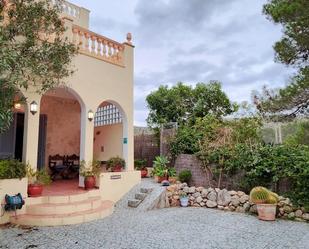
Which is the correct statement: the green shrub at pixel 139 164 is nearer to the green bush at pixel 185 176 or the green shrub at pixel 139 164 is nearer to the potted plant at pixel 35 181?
the green bush at pixel 185 176

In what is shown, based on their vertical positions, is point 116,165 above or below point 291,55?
below

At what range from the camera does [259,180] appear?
350 inches

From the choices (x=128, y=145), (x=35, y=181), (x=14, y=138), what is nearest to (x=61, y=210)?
(x=35, y=181)

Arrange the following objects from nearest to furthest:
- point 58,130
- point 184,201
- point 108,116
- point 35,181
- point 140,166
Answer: point 35,181, point 184,201, point 58,130, point 108,116, point 140,166

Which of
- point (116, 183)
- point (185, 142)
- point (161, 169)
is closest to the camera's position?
point (116, 183)

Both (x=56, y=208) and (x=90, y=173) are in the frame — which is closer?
(x=56, y=208)

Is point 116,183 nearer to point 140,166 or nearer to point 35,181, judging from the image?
point 35,181

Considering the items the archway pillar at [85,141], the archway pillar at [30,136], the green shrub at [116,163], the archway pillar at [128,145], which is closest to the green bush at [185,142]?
the archway pillar at [128,145]

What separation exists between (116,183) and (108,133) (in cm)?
363

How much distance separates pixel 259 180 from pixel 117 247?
18.2ft

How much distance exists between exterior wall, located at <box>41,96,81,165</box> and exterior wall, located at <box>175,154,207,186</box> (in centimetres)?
542

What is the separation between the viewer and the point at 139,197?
979cm

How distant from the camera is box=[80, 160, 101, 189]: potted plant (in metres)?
9.29

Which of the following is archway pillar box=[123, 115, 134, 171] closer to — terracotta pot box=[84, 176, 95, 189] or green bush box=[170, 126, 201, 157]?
terracotta pot box=[84, 176, 95, 189]
